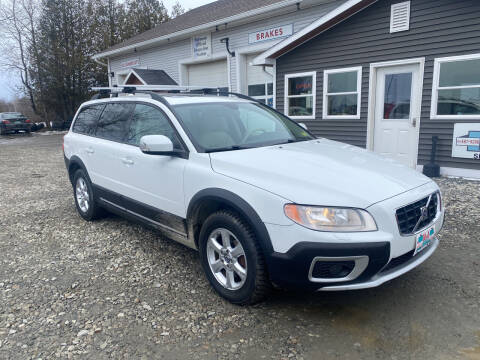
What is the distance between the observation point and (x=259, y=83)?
41.8ft

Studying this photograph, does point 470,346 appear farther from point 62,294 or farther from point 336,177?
point 62,294

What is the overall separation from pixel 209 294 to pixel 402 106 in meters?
6.82

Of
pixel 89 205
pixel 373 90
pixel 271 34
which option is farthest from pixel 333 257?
pixel 271 34

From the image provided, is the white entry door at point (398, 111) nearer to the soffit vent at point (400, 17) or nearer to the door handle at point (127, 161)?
the soffit vent at point (400, 17)

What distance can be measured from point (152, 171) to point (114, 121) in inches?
48.5

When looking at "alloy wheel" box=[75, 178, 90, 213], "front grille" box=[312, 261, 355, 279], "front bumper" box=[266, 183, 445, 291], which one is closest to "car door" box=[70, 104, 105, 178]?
"alloy wheel" box=[75, 178, 90, 213]

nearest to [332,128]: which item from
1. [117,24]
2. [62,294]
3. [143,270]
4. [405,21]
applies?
[405,21]

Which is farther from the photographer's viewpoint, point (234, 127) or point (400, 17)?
point (400, 17)

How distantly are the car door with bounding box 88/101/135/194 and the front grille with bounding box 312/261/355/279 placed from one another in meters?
2.47

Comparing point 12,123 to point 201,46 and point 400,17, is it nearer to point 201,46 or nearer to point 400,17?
point 201,46

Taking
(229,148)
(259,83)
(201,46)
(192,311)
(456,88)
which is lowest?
(192,311)

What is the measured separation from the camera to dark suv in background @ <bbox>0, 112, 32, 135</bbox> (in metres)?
23.6

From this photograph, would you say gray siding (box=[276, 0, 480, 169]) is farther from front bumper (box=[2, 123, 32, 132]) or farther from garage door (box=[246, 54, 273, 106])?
front bumper (box=[2, 123, 32, 132])

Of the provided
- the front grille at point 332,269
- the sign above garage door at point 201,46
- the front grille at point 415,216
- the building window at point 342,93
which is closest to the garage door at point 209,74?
the sign above garage door at point 201,46
